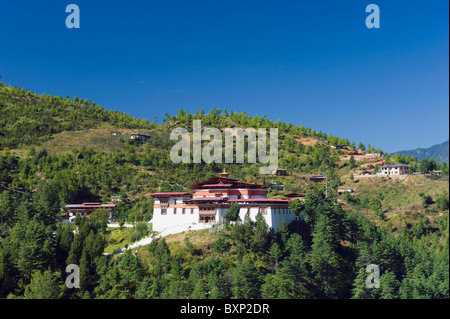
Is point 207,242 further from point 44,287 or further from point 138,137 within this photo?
point 138,137

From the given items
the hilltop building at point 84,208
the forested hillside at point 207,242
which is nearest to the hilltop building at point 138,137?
the forested hillside at point 207,242

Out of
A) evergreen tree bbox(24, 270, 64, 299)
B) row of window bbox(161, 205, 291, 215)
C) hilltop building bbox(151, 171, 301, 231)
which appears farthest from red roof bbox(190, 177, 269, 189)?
evergreen tree bbox(24, 270, 64, 299)

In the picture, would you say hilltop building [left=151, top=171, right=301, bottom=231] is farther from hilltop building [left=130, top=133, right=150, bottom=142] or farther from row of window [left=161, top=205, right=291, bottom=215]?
hilltop building [left=130, top=133, right=150, bottom=142]

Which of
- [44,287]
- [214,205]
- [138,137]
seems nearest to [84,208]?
[214,205]

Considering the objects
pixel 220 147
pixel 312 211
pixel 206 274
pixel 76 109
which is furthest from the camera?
pixel 76 109

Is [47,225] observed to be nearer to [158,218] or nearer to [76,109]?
[158,218]

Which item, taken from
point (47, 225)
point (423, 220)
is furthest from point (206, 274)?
point (423, 220)

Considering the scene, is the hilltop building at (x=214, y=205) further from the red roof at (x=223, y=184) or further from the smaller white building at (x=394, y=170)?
the smaller white building at (x=394, y=170)
